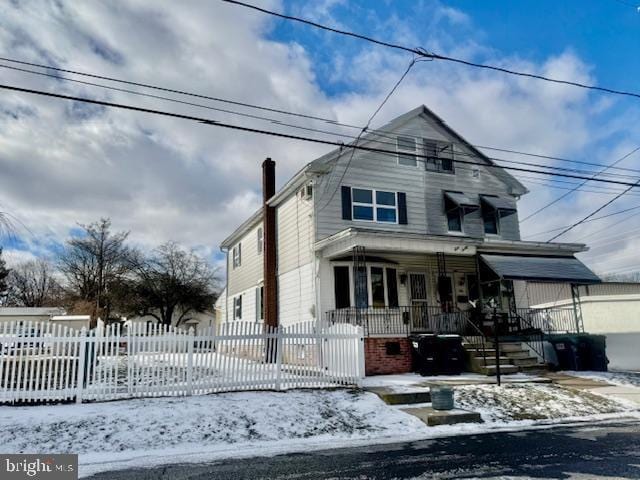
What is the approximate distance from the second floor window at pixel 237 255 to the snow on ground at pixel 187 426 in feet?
48.0

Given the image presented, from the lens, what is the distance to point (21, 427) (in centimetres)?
703

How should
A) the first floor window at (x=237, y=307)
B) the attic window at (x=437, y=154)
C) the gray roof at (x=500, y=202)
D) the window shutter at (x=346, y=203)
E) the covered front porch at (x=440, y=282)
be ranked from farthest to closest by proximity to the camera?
the first floor window at (x=237, y=307)
the gray roof at (x=500, y=202)
the attic window at (x=437, y=154)
the window shutter at (x=346, y=203)
the covered front porch at (x=440, y=282)

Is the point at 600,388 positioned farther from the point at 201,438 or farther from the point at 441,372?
the point at 201,438

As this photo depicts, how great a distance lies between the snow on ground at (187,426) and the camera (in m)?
6.59

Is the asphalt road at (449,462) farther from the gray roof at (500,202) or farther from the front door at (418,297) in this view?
the gray roof at (500,202)

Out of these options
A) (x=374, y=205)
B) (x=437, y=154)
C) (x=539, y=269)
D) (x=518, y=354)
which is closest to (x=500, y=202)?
(x=437, y=154)

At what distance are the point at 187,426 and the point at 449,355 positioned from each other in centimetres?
808

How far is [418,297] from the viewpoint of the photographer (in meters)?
16.1

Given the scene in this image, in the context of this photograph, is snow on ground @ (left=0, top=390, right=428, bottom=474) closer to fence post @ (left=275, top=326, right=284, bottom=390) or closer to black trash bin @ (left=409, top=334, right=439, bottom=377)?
fence post @ (left=275, top=326, right=284, bottom=390)

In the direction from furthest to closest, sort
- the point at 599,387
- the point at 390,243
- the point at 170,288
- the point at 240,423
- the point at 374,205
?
1. the point at 170,288
2. the point at 374,205
3. the point at 390,243
4. the point at 599,387
5. the point at 240,423

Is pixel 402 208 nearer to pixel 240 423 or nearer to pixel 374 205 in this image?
pixel 374 205

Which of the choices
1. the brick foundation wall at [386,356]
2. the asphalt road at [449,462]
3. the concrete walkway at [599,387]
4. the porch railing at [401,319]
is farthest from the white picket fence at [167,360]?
the concrete walkway at [599,387]

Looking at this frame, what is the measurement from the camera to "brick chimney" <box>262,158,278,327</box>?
1723cm

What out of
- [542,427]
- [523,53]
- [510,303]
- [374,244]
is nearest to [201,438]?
[542,427]
